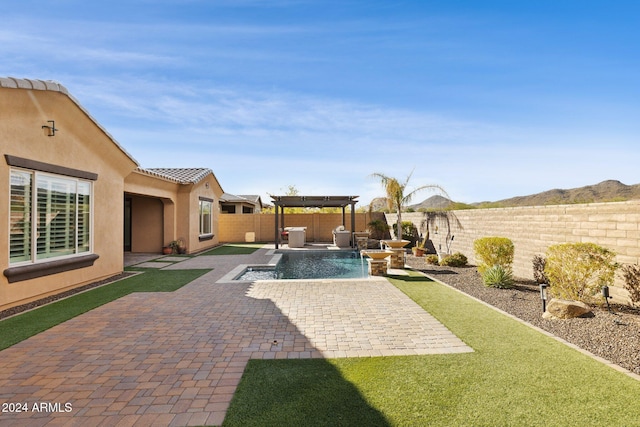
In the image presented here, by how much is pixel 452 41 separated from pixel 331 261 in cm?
1030

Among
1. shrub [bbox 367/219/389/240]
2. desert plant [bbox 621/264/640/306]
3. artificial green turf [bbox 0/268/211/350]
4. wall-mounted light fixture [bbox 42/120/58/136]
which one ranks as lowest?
artificial green turf [bbox 0/268/211/350]

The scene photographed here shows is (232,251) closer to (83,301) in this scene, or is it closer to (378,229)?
(378,229)

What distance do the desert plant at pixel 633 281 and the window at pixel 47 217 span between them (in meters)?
12.7

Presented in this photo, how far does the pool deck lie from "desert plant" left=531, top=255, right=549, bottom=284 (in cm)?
434

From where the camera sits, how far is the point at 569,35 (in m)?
10.9

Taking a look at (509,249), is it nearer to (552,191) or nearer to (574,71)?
(574,71)

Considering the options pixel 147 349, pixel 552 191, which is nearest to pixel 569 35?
pixel 147 349

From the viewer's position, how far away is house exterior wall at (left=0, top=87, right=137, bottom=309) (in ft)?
22.0

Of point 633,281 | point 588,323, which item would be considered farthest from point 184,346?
point 633,281

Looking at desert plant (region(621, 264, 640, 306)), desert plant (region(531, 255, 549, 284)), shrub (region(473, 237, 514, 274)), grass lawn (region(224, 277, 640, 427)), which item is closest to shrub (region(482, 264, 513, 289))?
shrub (region(473, 237, 514, 274))

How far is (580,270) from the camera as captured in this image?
6945 mm

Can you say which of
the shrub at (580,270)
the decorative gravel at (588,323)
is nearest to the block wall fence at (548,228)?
the shrub at (580,270)

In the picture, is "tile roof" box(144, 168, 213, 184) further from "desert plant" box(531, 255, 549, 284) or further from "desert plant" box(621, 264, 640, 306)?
"desert plant" box(621, 264, 640, 306)

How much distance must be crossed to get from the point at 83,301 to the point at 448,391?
7.99 m
